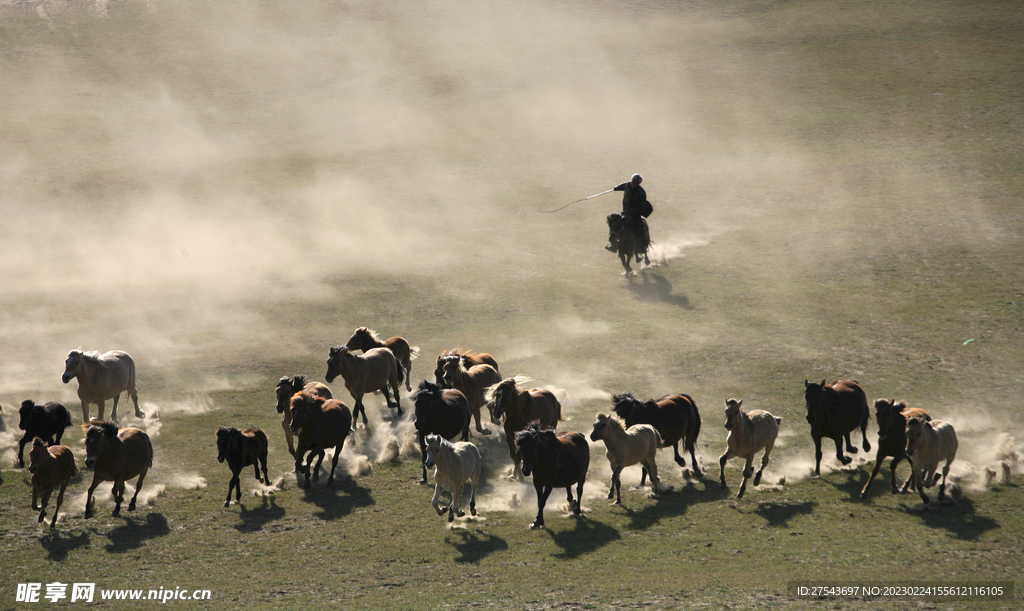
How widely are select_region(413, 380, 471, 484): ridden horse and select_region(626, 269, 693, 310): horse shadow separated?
35.4 ft

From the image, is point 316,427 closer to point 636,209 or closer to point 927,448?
point 927,448

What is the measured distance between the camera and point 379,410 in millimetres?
17016

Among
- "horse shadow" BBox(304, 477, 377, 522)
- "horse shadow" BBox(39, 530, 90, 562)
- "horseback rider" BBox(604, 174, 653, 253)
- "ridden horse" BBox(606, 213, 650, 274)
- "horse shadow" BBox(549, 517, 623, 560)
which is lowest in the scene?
"horse shadow" BBox(39, 530, 90, 562)

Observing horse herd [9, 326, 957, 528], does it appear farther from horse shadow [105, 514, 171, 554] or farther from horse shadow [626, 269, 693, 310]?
horse shadow [626, 269, 693, 310]

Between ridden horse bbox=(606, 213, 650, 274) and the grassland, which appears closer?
the grassland

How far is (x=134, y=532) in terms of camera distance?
459 inches

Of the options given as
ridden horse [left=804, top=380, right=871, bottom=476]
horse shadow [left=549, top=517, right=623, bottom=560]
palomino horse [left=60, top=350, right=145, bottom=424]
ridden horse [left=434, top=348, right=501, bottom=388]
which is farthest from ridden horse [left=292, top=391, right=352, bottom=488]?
ridden horse [left=804, top=380, right=871, bottom=476]

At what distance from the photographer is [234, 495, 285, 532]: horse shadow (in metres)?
11.9

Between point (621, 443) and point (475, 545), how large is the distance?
282cm

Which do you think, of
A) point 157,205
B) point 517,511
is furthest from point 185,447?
point 157,205

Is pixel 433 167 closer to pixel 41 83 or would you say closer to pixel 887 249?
pixel 887 249

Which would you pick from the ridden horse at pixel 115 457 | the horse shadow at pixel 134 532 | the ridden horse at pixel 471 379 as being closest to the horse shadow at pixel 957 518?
the ridden horse at pixel 471 379

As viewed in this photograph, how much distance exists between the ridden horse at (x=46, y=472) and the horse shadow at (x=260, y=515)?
264 centimetres

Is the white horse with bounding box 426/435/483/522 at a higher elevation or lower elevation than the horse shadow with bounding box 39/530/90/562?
higher
